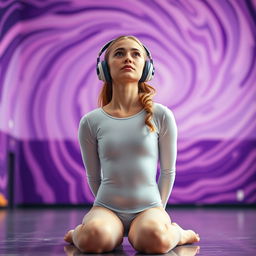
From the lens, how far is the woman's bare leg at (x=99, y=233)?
190cm

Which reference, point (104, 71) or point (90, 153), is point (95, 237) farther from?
point (104, 71)

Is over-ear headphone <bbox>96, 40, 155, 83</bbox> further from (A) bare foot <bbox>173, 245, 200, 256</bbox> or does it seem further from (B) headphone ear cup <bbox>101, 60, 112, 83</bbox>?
(A) bare foot <bbox>173, 245, 200, 256</bbox>

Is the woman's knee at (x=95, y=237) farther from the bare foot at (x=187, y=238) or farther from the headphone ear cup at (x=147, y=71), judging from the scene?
the headphone ear cup at (x=147, y=71)

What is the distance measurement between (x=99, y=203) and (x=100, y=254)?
22 centimetres

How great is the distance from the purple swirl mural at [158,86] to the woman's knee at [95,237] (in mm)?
4872

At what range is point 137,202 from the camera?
2023 mm

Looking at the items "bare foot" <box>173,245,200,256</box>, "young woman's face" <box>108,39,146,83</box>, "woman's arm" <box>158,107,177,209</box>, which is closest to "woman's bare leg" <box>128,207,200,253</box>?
"bare foot" <box>173,245,200,256</box>

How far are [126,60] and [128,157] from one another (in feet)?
1.22

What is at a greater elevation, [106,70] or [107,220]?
[106,70]

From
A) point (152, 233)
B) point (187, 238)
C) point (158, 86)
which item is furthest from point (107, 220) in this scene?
point (158, 86)

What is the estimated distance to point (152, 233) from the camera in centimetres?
188

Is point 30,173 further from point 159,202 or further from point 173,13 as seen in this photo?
point 159,202

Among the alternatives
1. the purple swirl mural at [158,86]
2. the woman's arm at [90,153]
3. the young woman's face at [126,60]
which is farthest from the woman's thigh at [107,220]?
the purple swirl mural at [158,86]

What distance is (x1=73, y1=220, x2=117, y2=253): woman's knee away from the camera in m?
1.90
